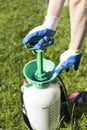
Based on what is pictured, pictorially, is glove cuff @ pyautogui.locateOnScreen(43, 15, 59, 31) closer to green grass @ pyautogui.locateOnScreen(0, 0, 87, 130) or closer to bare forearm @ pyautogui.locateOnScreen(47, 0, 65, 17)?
bare forearm @ pyautogui.locateOnScreen(47, 0, 65, 17)

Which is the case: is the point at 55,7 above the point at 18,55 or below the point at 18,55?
above

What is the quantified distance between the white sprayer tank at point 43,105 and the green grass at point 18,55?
10.0 inches

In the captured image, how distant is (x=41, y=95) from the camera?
322 centimetres

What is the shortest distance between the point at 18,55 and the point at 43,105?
1452mm

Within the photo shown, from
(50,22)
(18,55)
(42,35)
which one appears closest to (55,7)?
(50,22)

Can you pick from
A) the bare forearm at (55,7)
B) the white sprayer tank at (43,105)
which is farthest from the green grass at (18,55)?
the bare forearm at (55,7)

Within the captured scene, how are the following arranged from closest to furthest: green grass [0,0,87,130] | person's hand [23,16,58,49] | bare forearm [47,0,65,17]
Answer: person's hand [23,16,58,49]
bare forearm [47,0,65,17]
green grass [0,0,87,130]

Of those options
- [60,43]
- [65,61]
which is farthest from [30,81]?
[60,43]

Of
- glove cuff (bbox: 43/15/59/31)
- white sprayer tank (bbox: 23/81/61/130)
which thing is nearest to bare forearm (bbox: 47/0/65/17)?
glove cuff (bbox: 43/15/59/31)

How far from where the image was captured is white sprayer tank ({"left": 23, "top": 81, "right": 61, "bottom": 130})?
324cm

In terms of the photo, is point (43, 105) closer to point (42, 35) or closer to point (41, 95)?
point (41, 95)

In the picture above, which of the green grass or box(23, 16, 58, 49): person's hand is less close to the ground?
box(23, 16, 58, 49): person's hand

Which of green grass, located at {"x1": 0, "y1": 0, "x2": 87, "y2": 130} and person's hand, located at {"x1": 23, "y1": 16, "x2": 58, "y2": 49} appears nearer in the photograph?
person's hand, located at {"x1": 23, "y1": 16, "x2": 58, "y2": 49}

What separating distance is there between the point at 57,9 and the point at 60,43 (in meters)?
1.61
